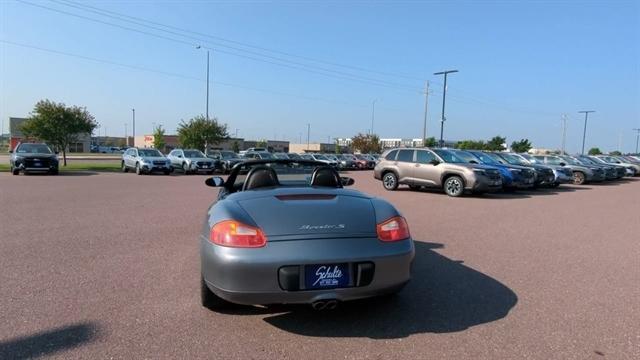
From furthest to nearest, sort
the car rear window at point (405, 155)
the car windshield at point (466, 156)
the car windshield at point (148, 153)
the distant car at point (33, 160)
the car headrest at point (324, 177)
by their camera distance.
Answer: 1. the car windshield at point (148, 153)
2. the distant car at point (33, 160)
3. the car windshield at point (466, 156)
4. the car rear window at point (405, 155)
5. the car headrest at point (324, 177)

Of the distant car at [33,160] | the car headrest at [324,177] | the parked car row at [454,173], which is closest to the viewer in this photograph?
the car headrest at [324,177]

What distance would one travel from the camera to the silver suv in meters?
14.9

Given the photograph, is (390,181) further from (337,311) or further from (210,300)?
(210,300)

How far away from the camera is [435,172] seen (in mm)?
15672

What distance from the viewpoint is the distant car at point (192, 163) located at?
27.7m

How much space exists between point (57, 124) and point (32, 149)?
24.6ft

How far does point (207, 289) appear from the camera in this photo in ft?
12.5

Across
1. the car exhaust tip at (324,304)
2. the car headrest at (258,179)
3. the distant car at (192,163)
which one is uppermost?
the car headrest at (258,179)

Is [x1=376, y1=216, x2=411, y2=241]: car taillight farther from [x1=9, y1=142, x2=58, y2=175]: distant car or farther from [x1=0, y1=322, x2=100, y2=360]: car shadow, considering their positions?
[x1=9, y1=142, x2=58, y2=175]: distant car

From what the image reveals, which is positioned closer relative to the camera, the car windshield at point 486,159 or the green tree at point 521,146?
the car windshield at point 486,159

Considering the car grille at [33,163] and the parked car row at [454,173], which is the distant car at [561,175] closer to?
the parked car row at [454,173]

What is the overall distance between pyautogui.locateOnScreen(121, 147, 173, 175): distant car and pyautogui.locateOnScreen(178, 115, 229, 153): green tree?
18401 millimetres

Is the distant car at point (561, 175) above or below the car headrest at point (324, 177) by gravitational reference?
below

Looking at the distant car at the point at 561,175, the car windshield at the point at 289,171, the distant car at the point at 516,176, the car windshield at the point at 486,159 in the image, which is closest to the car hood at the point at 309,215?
the car windshield at the point at 289,171
